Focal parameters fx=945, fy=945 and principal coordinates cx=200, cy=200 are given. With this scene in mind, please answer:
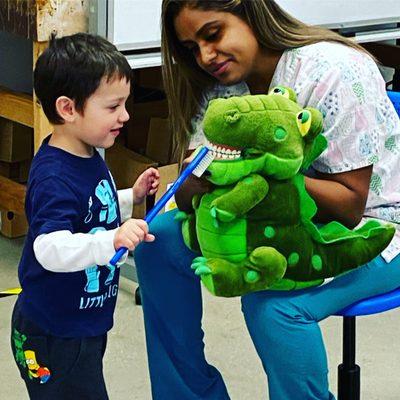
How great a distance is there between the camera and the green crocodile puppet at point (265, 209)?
136cm

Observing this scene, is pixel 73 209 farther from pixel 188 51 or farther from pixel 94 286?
pixel 188 51

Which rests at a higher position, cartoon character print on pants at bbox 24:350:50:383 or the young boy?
the young boy

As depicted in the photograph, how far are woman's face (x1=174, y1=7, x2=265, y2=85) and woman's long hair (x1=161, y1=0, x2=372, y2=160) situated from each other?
1 centimetres

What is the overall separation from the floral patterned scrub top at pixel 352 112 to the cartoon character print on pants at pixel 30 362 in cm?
54

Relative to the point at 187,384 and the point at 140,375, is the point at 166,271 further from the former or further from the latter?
the point at 140,375

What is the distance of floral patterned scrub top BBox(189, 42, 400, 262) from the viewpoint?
1.48 meters


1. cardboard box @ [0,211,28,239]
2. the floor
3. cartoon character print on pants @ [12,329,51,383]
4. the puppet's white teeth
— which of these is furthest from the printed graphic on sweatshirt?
cardboard box @ [0,211,28,239]

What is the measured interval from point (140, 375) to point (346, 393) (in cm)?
48

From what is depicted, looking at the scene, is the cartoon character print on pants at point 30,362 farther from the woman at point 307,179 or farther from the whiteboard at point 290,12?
the whiteboard at point 290,12

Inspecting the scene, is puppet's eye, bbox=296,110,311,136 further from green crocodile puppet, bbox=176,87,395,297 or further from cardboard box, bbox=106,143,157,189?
cardboard box, bbox=106,143,157,189

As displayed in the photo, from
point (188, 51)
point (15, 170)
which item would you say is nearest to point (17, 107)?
point (15, 170)

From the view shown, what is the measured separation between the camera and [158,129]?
2711mm

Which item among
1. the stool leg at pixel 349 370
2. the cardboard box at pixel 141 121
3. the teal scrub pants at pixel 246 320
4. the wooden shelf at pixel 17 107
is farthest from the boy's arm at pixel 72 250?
the cardboard box at pixel 141 121

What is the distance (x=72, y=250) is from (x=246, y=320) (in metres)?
0.32
